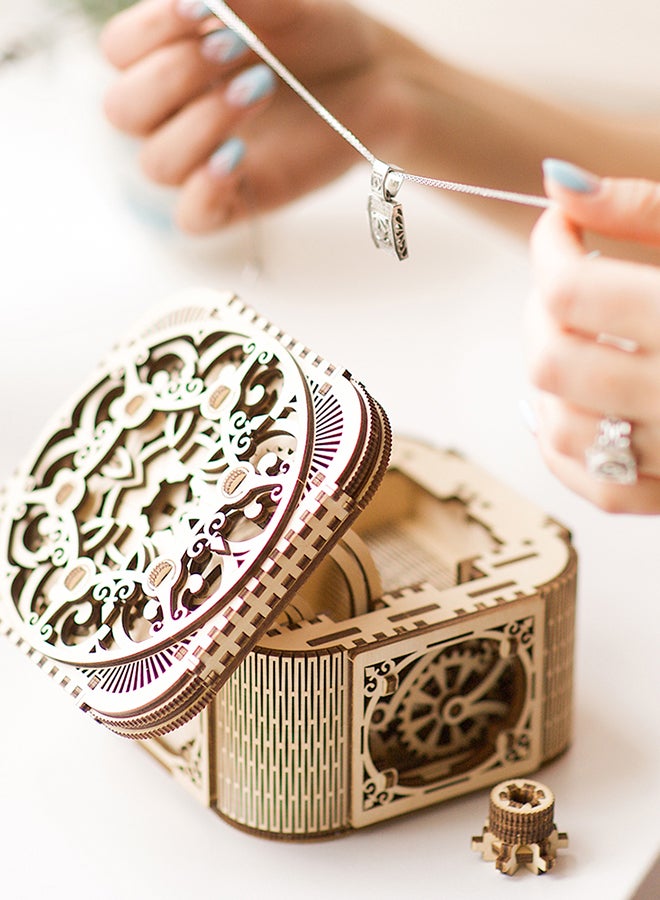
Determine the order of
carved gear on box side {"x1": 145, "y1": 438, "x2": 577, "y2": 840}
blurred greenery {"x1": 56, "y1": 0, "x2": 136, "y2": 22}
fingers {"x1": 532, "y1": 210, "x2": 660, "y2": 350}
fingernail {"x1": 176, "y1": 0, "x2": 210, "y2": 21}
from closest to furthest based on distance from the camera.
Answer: fingers {"x1": 532, "y1": 210, "x2": 660, "y2": 350}
carved gear on box side {"x1": 145, "y1": 438, "x2": 577, "y2": 840}
fingernail {"x1": 176, "y1": 0, "x2": 210, "y2": 21}
blurred greenery {"x1": 56, "y1": 0, "x2": 136, "y2": 22}

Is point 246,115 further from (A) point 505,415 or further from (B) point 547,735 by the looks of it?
(B) point 547,735

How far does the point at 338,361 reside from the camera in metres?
1.16

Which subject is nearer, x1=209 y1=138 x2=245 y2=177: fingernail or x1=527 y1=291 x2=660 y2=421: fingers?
x1=527 y1=291 x2=660 y2=421: fingers

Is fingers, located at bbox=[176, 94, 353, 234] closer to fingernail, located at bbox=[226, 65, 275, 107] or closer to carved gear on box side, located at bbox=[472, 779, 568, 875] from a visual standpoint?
fingernail, located at bbox=[226, 65, 275, 107]

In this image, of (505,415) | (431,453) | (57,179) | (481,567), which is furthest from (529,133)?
(57,179)

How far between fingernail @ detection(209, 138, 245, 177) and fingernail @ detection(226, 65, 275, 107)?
0.11 ft

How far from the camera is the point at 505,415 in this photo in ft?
3.66

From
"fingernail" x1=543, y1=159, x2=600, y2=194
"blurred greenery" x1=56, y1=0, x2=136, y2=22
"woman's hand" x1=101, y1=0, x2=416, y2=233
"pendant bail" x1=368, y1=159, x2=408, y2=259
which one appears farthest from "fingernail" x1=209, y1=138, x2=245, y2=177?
"fingernail" x1=543, y1=159, x2=600, y2=194

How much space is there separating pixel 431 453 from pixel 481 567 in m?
0.14

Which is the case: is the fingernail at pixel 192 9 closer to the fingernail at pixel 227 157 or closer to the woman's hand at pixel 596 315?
the fingernail at pixel 227 157

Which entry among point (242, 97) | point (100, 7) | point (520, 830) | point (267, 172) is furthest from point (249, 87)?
point (520, 830)

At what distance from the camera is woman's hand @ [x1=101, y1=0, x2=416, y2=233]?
0.91m

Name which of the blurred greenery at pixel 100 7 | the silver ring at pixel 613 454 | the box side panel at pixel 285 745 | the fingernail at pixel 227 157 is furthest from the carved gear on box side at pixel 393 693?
the blurred greenery at pixel 100 7

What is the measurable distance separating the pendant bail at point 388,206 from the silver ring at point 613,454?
0.42 ft
